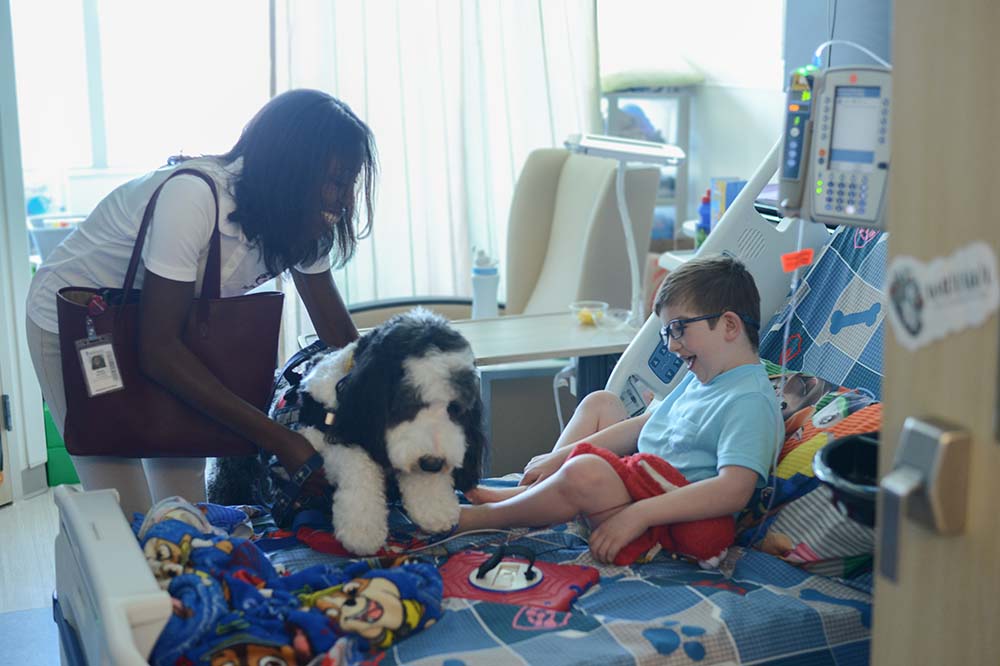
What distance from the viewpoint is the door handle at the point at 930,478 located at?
0.95 m

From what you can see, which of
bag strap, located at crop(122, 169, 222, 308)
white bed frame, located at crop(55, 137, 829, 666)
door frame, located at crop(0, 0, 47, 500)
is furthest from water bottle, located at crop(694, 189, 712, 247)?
door frame, located at crop(0, 0, 47, 500)

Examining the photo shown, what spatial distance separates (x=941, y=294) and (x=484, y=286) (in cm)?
218

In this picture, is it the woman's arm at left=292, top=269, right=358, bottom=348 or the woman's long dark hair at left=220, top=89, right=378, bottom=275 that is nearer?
the woman's long dark hair at left=220, top=89, right=378, bottom=275

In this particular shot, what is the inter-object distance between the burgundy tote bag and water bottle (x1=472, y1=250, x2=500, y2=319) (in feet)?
4.20

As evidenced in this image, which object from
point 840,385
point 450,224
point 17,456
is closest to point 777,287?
point 840,385

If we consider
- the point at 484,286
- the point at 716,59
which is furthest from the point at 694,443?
the point at 716,59

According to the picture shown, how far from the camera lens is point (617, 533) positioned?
1.72 m

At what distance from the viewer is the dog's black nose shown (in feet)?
5.29

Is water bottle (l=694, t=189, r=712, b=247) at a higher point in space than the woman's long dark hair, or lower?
lower

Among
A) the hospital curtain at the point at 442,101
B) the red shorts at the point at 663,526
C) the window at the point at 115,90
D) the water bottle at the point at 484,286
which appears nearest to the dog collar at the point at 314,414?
the red shorts at the point at 663,526

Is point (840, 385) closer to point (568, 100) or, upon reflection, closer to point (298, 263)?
point (298, 263)

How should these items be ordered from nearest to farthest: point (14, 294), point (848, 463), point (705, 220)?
point (848, 463), point (14, 294), point (705, 220)

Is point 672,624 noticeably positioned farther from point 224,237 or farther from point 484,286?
point 484,286

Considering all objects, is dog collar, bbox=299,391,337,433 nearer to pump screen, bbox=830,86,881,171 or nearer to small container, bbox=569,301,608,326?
pump screen, bbox=830,86,881,171
